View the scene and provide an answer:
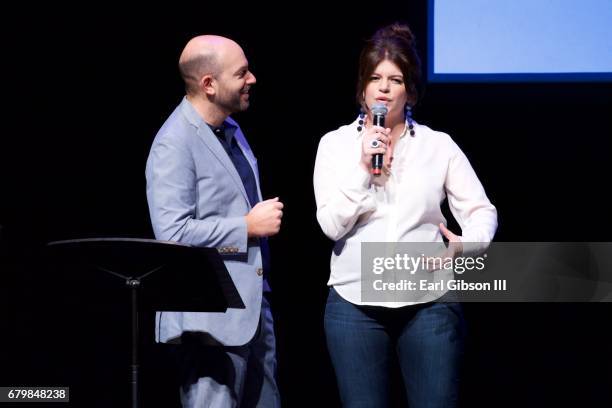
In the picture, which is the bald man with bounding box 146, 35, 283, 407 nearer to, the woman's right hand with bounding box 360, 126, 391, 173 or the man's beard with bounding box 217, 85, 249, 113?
the man's beard with bounding box 217, 85, 249, 113

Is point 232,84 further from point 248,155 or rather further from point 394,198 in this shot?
point 394,198

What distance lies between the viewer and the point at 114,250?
2.26 metres

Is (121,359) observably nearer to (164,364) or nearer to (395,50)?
(164,364)

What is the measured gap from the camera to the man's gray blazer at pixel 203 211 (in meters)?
2.50

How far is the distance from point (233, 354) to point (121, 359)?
1343 mm

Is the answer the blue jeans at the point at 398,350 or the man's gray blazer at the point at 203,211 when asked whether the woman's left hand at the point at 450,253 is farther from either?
the man's gray blazer at the point at 203,211

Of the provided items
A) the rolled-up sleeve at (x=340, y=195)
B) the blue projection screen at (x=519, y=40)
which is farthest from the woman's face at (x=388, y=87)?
the blue projection screen at (x=519, y=40)

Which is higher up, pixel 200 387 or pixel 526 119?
pixel 526 119

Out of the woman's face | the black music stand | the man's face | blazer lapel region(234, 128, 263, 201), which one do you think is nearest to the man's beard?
the man's face

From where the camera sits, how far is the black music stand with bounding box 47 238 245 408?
7.34 ft

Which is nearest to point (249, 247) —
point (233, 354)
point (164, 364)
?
point (233, 354)

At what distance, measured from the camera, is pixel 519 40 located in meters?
3.69

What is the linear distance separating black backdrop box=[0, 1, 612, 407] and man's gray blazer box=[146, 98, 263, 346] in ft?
3.79

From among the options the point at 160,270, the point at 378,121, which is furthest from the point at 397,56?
the point at 160,270
